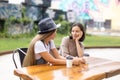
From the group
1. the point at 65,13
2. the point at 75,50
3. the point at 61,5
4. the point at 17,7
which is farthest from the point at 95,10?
the point at 75,50

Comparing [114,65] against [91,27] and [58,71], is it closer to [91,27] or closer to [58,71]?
[58,71]

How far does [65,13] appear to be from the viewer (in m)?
21.3

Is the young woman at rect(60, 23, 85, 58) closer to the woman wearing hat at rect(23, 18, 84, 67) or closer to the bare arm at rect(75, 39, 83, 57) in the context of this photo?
the bare arm at rect(75, 39, 83, 57)

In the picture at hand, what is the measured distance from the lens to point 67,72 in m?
3.09

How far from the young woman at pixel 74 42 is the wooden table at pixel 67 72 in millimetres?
789

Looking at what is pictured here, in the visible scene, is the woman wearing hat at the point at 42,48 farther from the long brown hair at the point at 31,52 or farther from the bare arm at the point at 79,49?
the bare arm at the point at 79,49

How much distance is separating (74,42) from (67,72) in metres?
1.38

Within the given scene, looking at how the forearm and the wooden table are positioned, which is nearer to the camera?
the wooden table

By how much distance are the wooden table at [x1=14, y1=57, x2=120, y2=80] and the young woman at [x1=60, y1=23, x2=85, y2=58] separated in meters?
0.79

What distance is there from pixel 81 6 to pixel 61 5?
2.20 m

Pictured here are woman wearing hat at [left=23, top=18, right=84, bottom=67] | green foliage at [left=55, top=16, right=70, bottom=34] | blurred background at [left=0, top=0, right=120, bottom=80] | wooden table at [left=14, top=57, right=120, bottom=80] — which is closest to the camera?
wooden table at [left=14, top=57, right=120, bottom=80]

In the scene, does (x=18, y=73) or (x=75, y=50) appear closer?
(x=18, y=73)

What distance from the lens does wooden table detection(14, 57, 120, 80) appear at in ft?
9.43

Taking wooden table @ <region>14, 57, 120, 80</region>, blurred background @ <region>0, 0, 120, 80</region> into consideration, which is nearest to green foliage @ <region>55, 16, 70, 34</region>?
blurred background @ <region>0, 0, 120, 80</region>
